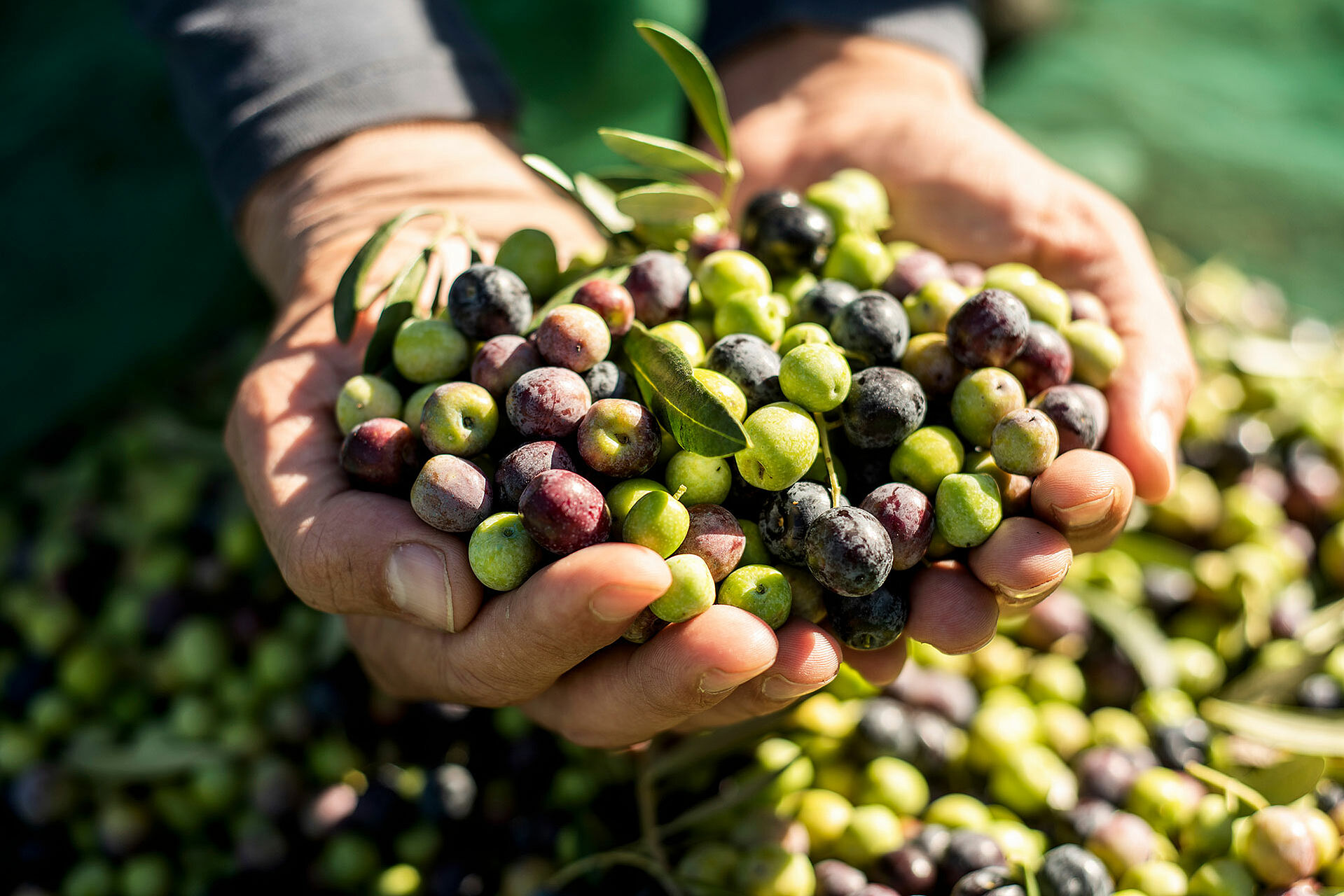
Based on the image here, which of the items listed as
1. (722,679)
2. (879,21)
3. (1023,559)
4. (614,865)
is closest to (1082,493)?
(1023,559)

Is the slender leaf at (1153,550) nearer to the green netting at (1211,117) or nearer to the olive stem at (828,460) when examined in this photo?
the olive stem at (828,460)

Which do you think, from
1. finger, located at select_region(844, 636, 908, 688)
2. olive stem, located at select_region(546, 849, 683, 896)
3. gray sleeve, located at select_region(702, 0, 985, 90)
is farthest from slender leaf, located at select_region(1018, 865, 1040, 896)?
gray sleeve, located at select_region(702, 0, 985, 90)

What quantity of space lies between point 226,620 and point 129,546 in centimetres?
58

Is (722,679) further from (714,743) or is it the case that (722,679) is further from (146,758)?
(146,758)

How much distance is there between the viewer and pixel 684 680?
1591mm

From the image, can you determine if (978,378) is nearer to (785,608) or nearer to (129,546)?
(785,608)

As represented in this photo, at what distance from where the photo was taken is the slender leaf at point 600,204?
2219 millimetres

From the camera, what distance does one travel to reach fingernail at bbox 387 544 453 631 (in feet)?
5.51

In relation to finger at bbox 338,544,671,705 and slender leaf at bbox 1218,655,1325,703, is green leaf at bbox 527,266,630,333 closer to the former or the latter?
A: finger at bbox 338,544,671,705

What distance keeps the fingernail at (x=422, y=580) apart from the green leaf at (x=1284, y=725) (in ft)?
6.71

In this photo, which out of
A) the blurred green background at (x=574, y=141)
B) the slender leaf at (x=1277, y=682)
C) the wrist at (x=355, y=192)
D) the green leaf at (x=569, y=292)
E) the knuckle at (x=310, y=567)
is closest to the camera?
the knuckle at (x=310, y=567)

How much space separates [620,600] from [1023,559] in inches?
29.8

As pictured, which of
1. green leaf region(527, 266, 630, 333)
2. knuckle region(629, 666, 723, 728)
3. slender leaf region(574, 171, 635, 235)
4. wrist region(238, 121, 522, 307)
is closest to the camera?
knuckle region(629, 666, 723, 728)

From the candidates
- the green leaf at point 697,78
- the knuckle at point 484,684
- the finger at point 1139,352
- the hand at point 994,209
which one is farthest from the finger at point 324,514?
the finger at point 1139,352
